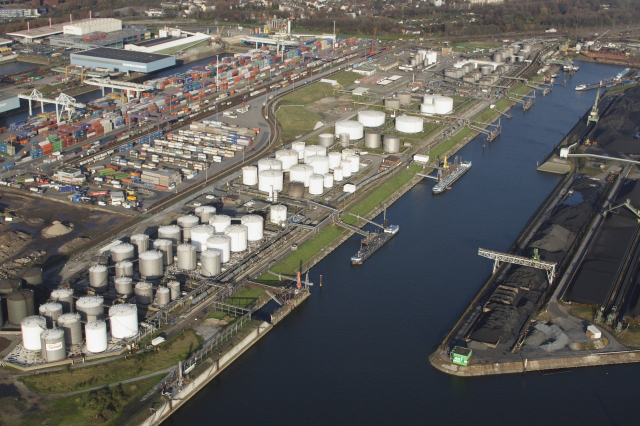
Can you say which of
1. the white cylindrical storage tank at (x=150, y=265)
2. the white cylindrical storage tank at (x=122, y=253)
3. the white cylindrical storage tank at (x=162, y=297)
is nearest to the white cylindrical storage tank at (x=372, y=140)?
the white cylindrical storage tank at (x=122, y=253)

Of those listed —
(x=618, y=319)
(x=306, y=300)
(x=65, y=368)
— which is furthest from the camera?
(x=306, y=300)

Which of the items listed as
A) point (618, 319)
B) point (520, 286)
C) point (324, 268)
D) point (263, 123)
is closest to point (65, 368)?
point (324, 268)

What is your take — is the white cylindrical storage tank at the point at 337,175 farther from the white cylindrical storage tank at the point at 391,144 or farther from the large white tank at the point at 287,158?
the white cylindrical storage tank at the point at 391,144

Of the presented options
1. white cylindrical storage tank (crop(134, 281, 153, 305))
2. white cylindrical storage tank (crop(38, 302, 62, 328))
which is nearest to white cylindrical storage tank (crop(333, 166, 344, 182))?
white cylindrical storage tank (crop(134, 281, 153, 305))

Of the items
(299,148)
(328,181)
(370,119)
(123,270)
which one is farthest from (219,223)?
(370,119)

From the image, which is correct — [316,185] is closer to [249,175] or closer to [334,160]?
[249,175]

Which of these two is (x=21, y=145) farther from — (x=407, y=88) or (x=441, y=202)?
(x=407, y=88)

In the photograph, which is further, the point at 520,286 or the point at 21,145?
the point at 21,145

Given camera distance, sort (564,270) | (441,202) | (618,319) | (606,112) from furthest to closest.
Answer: (606,112), (441,202), (564,270), (618,319)
